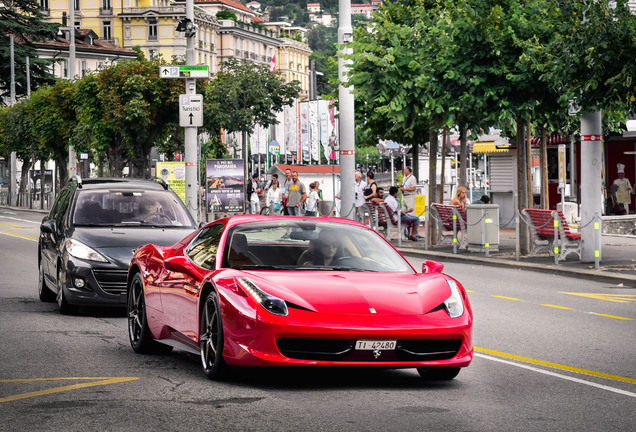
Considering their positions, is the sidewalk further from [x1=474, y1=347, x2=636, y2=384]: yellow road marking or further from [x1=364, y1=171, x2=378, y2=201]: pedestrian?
[x1=474, y1=347, x2=636, y2=384]: yellow road marking

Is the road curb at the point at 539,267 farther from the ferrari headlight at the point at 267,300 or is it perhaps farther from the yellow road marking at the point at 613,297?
the ferrari headlight at the point at 267,300

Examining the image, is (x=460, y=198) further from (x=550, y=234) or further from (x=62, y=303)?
(x=62, y=303)

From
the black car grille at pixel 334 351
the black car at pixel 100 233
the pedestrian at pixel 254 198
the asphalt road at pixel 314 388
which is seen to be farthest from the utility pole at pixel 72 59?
the black car grille at pixel 334 351

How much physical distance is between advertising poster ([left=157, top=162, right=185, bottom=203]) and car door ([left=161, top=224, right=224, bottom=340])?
26450 mm

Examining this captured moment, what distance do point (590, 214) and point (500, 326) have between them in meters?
9.80

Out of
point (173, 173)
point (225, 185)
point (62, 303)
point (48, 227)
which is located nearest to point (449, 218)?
point (225, 185)

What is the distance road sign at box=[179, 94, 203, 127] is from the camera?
29.8 metres

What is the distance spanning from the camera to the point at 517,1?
2500 centimetres

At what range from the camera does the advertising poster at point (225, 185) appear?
37438 millimetres

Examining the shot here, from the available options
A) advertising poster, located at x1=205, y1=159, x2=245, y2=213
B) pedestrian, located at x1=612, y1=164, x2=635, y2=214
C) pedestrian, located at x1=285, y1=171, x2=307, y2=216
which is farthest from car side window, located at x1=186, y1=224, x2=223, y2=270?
pedestrian, located at x1=612, y1=164, x2=635, y2=214

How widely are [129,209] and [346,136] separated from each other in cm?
1330

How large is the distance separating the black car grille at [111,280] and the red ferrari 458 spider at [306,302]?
3.46 metres

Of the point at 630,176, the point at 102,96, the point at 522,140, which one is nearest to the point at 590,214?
the point at 522,140

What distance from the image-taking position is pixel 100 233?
1414cm
